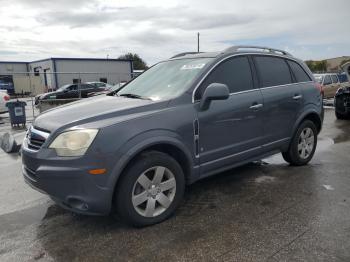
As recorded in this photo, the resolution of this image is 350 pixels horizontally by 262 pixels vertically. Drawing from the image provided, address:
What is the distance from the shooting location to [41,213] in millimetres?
3980

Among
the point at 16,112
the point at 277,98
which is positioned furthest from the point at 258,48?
the point at 16,112

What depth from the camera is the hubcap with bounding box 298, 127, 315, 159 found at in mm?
5387

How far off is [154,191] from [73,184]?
2.68 feet

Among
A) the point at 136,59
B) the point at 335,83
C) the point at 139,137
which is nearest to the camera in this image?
the point at 139,137

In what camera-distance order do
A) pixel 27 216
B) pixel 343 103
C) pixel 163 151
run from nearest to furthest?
pixel 163 151 → pixel 27 216 → pixel 343 103

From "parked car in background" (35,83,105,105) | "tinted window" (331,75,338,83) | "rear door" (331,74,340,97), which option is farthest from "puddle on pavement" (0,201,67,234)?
"parked car in background" (35,83,105,105)

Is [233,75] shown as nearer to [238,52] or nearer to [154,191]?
[238,52]

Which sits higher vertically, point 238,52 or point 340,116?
point 238,52

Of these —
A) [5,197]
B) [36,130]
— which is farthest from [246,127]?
[5,197]

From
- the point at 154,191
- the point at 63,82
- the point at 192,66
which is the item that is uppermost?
the point at 192,66

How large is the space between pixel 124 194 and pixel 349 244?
208 centimetres

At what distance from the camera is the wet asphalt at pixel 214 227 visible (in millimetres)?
3025

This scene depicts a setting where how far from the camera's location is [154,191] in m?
3.50

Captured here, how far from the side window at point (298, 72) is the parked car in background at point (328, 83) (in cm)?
1143
